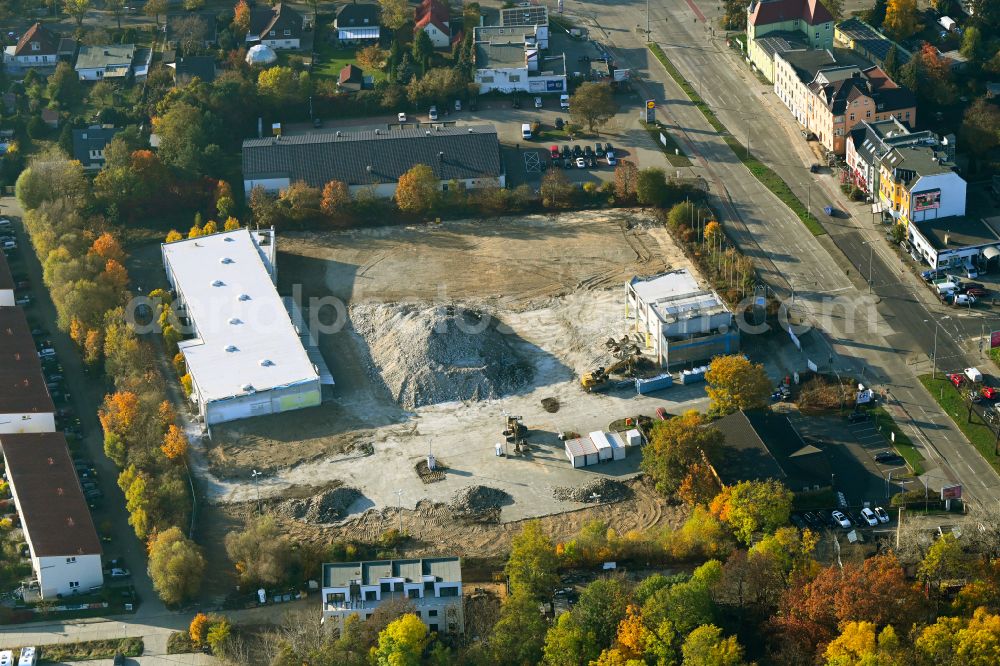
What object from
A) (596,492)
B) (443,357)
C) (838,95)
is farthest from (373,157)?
(596,492)

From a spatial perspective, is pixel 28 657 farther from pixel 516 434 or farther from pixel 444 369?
pixel 444 369

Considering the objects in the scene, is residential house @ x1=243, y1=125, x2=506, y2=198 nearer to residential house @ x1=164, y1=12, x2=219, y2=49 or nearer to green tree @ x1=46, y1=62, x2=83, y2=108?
green tree @ x1=46, y1=62, x2=83, y2=108

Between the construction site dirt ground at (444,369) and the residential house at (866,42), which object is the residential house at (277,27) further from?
the residential house at (866,42)

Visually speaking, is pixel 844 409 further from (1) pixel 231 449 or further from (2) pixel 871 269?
(1) pixel 231 449

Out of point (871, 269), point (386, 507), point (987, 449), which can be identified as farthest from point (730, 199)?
point (386, 507)

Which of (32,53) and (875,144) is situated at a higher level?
(875,144)

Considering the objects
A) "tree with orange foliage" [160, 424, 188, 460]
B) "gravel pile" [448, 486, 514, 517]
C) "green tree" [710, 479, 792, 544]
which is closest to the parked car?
"green tree" [710, 479, 792, 544]

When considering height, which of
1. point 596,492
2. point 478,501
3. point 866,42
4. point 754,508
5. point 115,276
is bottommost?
point 478,501
